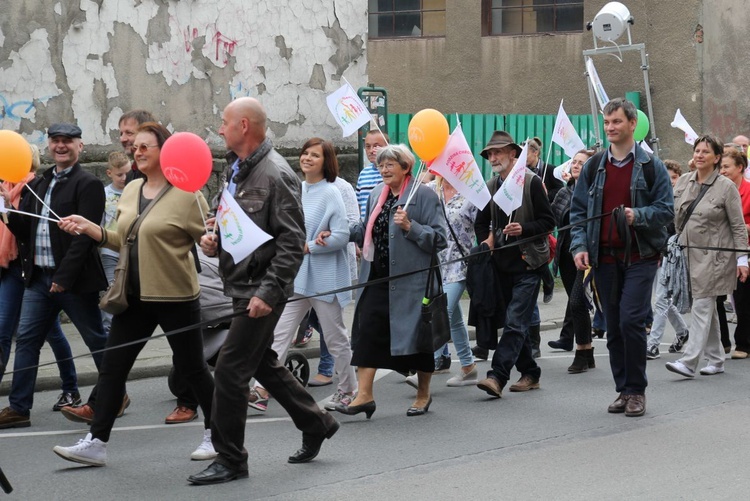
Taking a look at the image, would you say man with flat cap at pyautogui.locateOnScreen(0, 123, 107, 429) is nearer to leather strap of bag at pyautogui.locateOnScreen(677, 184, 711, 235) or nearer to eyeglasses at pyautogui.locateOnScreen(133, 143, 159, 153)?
eyeglasses at pyautogui.locateOnScreen(133, 143, 159, 153)

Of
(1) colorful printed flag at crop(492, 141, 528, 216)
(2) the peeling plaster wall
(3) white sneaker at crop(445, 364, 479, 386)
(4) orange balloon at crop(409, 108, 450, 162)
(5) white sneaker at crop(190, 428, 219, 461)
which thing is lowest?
(3) white sneaker at crop(445, 364, 479, 386)

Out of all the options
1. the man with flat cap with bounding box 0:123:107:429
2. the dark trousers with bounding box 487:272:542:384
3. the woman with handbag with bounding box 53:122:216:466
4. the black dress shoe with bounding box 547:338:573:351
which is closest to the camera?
the woman with handbag with bounding box 53:122:216:466

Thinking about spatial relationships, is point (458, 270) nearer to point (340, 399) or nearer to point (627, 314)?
point (340, 399)

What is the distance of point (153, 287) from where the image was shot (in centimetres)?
641

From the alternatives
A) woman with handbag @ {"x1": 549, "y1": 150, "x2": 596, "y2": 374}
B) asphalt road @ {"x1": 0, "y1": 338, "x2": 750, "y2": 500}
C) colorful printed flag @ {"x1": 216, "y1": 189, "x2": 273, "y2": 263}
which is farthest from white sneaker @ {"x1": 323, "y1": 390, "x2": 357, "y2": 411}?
woman with handbag @ {"x1": 549, "y1": 150, "x2": 596, "y2": 374}

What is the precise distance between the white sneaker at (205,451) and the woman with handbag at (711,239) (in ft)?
14.5

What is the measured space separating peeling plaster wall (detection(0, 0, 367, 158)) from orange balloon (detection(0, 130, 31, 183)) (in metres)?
4.99

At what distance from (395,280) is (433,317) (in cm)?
36

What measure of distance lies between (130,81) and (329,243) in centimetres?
511

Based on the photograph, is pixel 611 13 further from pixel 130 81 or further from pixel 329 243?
pixel 329 243

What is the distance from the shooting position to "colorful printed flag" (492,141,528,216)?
8.45 metres

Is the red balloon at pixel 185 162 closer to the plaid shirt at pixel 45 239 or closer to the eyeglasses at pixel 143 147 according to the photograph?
the eyeglasses at pixel 143 147

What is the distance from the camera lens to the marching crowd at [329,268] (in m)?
6.08

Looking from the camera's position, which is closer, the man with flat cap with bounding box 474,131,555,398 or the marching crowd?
the marching crowd
